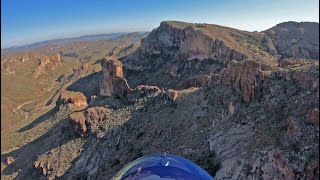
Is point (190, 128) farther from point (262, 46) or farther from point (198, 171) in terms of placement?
point (262, 46)

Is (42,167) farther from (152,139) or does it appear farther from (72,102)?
(72,102)

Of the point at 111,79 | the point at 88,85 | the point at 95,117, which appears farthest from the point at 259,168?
the point at 88,85

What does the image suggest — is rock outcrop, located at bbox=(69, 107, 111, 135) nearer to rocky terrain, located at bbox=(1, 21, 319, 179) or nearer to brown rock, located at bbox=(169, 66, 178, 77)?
rocky terrain, located at bbox=(1, 21, 319, 179)

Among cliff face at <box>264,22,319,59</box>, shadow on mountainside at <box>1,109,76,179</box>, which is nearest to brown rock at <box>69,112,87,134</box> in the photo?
shadow on mountainside at <box>1,109,76,179</box>

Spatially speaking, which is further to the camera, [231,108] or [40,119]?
[40,119]

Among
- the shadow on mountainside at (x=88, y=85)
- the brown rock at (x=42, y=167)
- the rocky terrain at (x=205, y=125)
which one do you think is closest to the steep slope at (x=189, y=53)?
the rocky terrain at (x=205, y=125)

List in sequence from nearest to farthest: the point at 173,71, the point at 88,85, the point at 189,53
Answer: the point at 173,71 → the point at 189,53 → the point at 88,85
